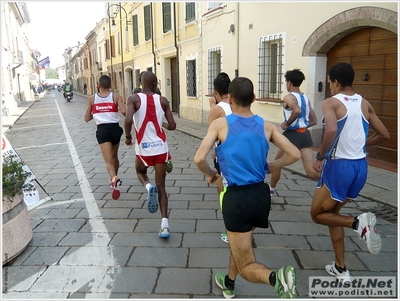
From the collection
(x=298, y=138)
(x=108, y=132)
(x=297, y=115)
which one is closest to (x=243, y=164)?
(x=297, y=115)

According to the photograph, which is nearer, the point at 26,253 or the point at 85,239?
the point at 26,253

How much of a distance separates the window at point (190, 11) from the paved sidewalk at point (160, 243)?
32.0ft

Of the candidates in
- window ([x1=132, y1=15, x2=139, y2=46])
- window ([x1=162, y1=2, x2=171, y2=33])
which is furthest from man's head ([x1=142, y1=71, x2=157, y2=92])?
window ([x1=132, y1=15, x2=139, y2=46])

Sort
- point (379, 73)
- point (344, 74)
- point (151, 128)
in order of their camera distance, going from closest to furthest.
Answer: point (344, 74) < point (151, 128) < point (379, 73)

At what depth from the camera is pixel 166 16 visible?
1661 centimetres

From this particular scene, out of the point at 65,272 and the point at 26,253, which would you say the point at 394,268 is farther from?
the point at 26,253

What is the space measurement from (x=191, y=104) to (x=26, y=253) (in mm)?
12023

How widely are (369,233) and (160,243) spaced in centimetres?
202

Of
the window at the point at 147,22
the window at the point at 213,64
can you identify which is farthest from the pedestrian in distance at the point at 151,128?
the window at the point at 147,22

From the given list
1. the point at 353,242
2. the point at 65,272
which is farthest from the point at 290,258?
the point at 65,272

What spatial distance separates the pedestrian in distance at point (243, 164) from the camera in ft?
7.40

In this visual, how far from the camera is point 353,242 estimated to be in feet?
11.8

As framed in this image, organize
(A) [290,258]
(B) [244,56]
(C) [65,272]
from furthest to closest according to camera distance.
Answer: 1. (B) [244,56]
2. (A) [290,258]
3. (C) [65,272]

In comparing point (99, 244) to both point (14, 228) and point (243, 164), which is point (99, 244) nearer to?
point (14, 228)
